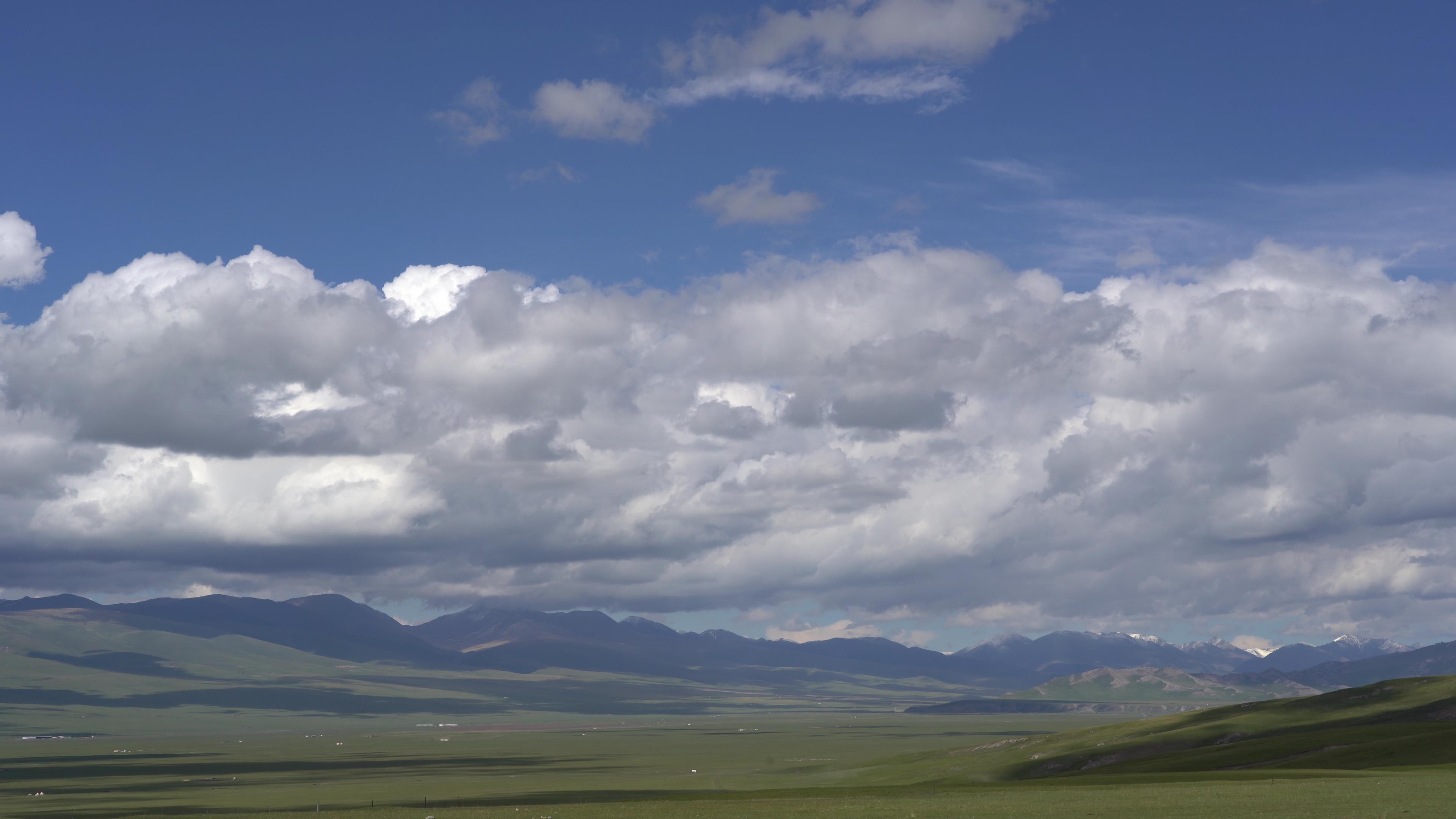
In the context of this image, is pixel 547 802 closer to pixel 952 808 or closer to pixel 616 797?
pixel 616 797

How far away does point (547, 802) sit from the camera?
149m

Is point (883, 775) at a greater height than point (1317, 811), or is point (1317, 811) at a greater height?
point (1317, 811)

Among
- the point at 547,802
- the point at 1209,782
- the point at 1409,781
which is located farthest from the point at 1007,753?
the point at 1409,781

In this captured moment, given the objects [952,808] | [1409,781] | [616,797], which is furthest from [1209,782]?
[616,797]

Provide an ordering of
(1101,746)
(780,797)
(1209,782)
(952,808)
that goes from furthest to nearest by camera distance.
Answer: (1101,746)
(780,797)
(1209,782)
(952,808)

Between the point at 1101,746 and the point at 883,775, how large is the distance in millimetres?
32593

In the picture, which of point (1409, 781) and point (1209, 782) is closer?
point (1409, 781)

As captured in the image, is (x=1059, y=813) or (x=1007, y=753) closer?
(x=1059, y=813)

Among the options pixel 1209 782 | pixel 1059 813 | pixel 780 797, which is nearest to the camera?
pixel 1059 813

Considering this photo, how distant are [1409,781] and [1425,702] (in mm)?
112919

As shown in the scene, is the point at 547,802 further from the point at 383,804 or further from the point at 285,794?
the point at 285,794

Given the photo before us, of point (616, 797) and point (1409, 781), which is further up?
point (1409, 781)

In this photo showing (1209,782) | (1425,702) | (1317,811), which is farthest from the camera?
(1425,702)

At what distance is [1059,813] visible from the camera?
3155 inches
